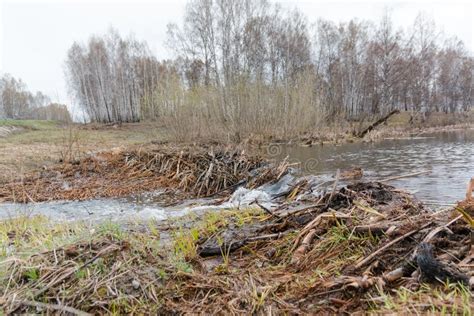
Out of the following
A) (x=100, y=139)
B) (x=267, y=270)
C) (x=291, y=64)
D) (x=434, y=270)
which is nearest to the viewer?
(x=434, y=270)

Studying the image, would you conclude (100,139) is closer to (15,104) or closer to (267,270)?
(267,270)

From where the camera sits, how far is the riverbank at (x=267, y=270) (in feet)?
6.41

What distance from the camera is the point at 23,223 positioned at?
4.39 meters

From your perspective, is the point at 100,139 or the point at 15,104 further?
the point at 15,104

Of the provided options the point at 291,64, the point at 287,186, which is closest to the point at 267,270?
the point at 287,186

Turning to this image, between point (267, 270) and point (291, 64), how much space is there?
122ft

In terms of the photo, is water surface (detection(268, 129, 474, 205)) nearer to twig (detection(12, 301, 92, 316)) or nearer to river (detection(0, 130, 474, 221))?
river (detection(0, 130, 474, 221))

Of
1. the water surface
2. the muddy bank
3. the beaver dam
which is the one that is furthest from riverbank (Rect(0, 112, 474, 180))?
the beaver dam

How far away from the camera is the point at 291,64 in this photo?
37438mm

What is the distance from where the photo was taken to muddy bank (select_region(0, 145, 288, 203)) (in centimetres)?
861

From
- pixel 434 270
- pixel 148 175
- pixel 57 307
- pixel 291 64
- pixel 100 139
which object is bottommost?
pixel 148 175

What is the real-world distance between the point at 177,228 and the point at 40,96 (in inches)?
4201

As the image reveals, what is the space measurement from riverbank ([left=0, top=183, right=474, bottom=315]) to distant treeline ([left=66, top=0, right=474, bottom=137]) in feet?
67.9

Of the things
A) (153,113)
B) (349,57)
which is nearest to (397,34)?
(349,57)
